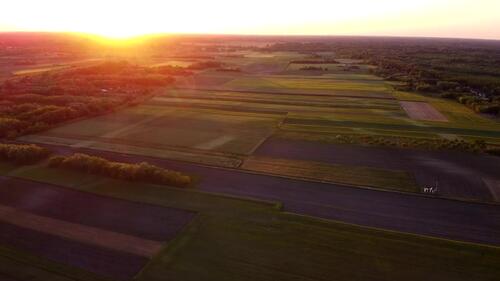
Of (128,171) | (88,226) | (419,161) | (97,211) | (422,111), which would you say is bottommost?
(88,226)

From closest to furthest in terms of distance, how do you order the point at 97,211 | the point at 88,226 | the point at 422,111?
the point at 88,226 < the point at 97,211 < the point at 422,111

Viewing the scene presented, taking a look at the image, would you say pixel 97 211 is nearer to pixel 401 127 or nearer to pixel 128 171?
pixel 128 171

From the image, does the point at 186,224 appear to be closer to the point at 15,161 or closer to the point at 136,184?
the point at 136,184

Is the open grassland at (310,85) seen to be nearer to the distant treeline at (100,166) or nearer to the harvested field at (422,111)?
the harvested field at (422,111)

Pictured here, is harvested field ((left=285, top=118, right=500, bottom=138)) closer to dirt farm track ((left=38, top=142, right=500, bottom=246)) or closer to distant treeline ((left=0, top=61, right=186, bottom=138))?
dirt farm track ((left=38, top=142, right=500, bottom=246))

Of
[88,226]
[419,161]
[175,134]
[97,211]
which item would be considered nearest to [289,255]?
[88,226]

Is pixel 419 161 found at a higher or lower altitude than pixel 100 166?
lower

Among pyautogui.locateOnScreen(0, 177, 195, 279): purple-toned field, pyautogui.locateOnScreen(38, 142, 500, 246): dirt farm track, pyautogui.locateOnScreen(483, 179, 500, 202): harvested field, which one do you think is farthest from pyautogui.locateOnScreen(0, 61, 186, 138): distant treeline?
pyautogui.locateOnScreen(483, 179, 500, 202): harvested field
